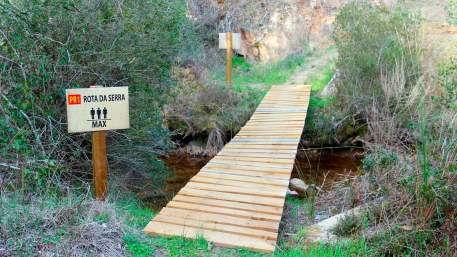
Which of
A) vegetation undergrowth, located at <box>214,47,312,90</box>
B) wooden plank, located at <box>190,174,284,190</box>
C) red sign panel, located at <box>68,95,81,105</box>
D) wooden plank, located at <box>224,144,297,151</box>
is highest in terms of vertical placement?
red sign panel, located at <box>68,95,81,105</box>

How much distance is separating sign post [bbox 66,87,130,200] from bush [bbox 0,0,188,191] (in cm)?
32

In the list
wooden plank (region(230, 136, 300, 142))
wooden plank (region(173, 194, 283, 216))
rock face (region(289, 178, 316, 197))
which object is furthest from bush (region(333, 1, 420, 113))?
wooden plank (region(173, 194, 283, 216))

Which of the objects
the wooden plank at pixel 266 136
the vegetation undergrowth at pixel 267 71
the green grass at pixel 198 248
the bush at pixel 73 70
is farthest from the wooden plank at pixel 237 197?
the vegetation undergrowth at pixel 267 71

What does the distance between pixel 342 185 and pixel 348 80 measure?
3902 mm

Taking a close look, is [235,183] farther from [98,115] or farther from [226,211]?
[98,115]

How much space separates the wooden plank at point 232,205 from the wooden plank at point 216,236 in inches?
23.1

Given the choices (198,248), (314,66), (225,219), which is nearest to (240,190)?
(225,219)

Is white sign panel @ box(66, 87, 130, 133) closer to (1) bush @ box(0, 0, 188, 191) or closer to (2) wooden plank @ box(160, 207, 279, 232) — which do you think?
(1) bush @ box(0, 0, 188, 191)

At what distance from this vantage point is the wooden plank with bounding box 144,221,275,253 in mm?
3441

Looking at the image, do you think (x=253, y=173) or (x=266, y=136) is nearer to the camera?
(x=253, y=173)

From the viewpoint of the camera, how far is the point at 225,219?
3.91 meters

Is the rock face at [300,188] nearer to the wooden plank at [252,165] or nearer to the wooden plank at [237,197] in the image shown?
the wooden plank at [252,165]

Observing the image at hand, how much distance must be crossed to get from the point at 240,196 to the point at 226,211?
443 mm

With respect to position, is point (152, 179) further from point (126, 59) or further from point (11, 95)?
point (11, 95)
